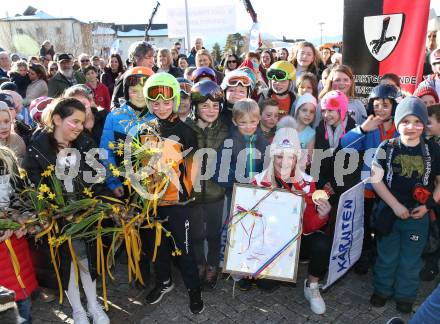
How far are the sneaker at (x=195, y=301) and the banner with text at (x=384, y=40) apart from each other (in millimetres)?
3619

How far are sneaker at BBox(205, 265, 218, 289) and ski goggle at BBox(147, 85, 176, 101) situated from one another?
1.86 metres

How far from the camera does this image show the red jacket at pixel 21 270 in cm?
296

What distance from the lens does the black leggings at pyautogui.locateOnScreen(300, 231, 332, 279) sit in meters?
3.52

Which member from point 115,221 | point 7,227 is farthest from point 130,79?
point 7,227

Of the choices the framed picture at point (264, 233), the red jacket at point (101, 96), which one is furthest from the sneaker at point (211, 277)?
the red jacket at point (101, 96)

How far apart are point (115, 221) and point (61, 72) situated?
5601 millimetres

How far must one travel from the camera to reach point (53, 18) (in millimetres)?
Answer: 71000

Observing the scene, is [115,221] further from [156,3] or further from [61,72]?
[156,3]

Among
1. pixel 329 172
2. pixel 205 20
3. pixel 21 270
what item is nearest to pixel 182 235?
pixel 21 270

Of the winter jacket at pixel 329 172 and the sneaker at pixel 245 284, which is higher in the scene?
the winter jacket at pixel 329 172

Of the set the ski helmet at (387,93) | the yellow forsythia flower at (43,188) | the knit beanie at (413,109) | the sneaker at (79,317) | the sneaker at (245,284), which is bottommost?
the sneaker at (245,284)

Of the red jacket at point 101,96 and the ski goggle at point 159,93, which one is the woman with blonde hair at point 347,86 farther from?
the red jacket at point 101,96

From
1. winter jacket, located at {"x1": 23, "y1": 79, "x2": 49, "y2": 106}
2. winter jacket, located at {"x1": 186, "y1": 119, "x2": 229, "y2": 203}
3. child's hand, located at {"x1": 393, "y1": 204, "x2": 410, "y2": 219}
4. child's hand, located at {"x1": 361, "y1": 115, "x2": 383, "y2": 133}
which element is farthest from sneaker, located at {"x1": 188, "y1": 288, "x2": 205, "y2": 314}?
winter jacket, located at {"x1": 23, "y1": 79, "x2": 49, "y2": 106}

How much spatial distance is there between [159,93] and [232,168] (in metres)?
1.05
